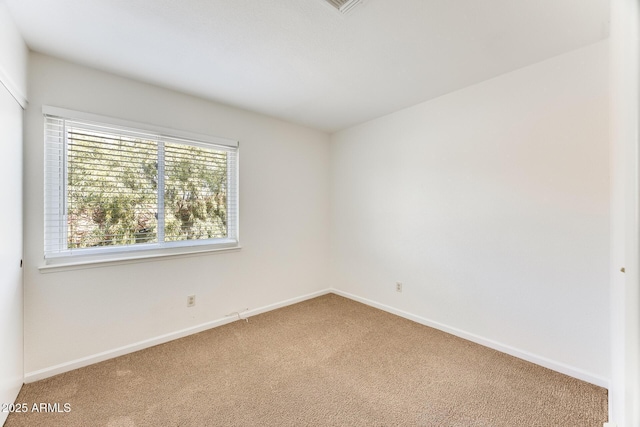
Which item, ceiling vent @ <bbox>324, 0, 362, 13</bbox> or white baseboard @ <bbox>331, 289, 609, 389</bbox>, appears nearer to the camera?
ceiling vent @ <bbox>324, 0, 362, 13</bbox>

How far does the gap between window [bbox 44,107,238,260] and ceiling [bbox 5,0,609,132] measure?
53 centimetres

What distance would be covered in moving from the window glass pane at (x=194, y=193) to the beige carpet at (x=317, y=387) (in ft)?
3.51

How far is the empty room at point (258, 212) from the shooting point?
160 cm

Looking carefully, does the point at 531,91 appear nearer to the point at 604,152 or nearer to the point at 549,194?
the point at 604,152

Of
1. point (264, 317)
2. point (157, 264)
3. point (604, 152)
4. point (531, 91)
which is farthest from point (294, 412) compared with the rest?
point (531, 91)

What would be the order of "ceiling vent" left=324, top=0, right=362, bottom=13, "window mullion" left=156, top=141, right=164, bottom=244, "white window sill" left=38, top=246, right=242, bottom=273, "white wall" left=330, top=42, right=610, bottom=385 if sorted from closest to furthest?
1. "ceiling vent" left=324, top=0, right=362, bottom=13
2. "white wall" left=330, top=42, right=610, bottom=385
3. "white window sill" left=38, top=246, right=242, bottom=273
4. "window mullion" left=156, top=141, right=164, bottom=244

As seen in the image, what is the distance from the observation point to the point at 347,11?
1530 millimetres

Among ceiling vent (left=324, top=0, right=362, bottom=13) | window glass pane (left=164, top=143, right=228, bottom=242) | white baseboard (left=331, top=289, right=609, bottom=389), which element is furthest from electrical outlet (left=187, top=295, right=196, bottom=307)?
ceiling vent (left=324, top=0, right=362, bottom=13)

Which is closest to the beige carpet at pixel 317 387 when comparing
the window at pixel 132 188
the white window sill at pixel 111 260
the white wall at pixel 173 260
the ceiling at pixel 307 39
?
the white wall at pixel 173 260

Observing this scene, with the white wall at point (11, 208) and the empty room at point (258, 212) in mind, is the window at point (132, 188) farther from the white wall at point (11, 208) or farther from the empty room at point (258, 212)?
the white wall at point (11, 208)

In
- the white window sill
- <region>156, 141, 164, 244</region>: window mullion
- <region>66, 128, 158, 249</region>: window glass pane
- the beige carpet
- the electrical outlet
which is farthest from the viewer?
the electrical outlet

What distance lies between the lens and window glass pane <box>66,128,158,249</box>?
2.07 m

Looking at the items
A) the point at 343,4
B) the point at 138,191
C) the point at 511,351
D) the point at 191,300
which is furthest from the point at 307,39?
the point at 511,351

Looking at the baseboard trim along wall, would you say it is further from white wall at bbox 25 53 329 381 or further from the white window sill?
the white window sill
